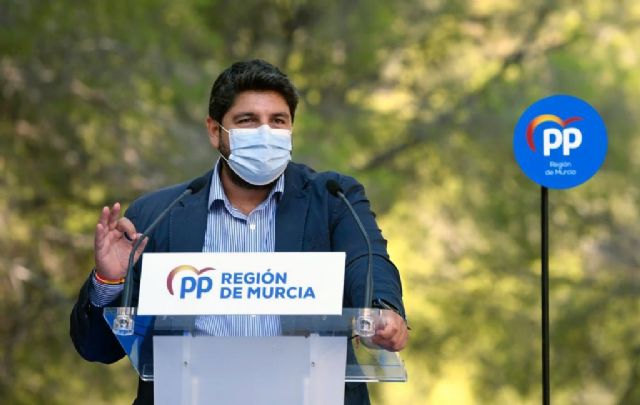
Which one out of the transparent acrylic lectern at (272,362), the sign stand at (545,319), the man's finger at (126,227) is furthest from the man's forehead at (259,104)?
the sign stand at (545,319)

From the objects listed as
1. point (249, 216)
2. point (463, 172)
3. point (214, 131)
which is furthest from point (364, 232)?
point (463, 172)

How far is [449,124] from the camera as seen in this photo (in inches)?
694

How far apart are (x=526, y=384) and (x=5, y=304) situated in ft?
21.2

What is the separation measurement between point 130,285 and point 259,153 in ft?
1.93

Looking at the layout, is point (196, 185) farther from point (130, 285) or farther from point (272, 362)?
point (272, 362)

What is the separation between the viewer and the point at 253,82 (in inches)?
148

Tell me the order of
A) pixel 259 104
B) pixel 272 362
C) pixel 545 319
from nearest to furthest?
pixel 272 362
pixel 259 104
pixel 545 319

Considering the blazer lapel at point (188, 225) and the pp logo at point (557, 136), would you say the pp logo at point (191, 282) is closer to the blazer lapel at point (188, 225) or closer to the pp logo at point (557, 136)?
the blazer lapel at point (188, 225)

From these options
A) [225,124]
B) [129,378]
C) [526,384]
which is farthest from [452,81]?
[225,124]

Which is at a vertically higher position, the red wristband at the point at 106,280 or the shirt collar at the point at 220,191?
the shirt collar at the point at 220,191

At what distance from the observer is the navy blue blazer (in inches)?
141

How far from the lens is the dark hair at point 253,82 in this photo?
3754 mm

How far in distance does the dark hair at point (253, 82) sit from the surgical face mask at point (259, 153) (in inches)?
3.1

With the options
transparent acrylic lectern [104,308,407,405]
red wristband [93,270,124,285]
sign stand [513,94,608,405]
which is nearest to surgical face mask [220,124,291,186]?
red wristband [93,270,124,285]
